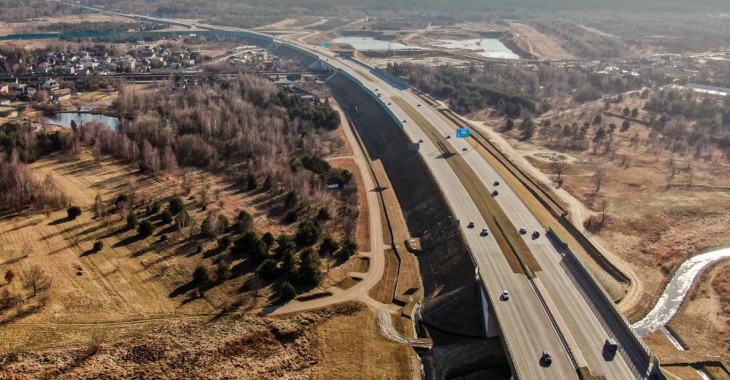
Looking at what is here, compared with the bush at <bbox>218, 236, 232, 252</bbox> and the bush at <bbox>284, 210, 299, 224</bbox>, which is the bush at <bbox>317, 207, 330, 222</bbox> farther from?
the bush at <bbox>218, 236, 232, 252</bbox>

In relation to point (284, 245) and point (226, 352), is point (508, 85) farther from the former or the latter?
point (226, 352)

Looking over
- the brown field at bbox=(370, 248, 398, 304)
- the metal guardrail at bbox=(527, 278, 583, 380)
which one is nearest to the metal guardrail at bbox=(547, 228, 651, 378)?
the metal guardrail at bbox=(527, 278, 583, 380)

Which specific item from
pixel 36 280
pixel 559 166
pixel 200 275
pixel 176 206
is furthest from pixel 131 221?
pixel 559 166

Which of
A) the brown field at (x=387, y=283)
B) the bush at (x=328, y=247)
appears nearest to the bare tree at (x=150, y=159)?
the bush at (x=328, y=247)

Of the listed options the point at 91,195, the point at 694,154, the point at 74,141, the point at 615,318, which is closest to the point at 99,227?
the point at 91,195

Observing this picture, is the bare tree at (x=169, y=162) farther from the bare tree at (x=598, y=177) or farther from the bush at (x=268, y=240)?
the bare tree at (x=598, y=177)
